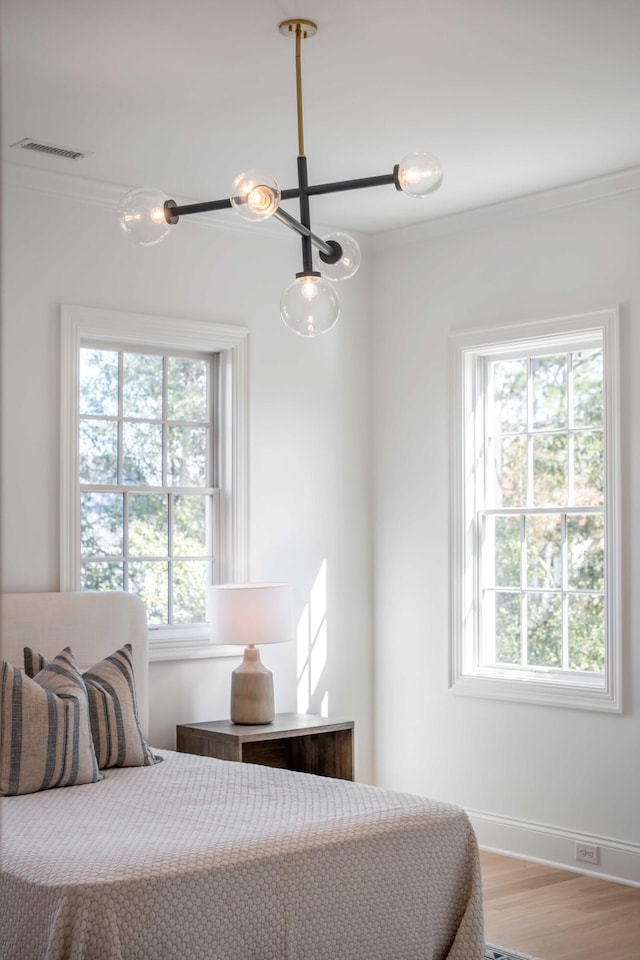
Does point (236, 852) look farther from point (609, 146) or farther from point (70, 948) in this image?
point (609, 146)

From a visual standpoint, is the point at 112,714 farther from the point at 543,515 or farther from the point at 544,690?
the point at 543,515

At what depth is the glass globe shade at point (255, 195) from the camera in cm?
232

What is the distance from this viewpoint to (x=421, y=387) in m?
5.21

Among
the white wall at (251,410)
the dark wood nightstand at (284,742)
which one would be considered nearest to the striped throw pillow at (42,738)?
the white wall at (251,410)

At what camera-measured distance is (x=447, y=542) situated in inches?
198

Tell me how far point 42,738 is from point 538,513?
8.38 feet

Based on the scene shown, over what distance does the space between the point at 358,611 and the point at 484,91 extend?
2.80 meters

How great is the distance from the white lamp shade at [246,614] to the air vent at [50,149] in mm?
1908

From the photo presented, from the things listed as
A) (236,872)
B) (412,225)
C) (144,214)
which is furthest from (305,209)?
(412,225)

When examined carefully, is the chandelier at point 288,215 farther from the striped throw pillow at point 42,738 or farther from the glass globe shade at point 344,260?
the striped throw pillow at point 42,738

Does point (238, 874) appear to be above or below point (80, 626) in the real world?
below

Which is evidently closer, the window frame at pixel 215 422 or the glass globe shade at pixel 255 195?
the glass globe shade at pixel 255 195

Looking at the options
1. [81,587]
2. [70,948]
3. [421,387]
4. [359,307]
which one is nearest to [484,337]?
[421,387]

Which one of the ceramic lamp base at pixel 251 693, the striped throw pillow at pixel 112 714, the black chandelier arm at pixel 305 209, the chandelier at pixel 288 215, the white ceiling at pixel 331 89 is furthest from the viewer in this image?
the ceramic lamp base at pixel 251 693
